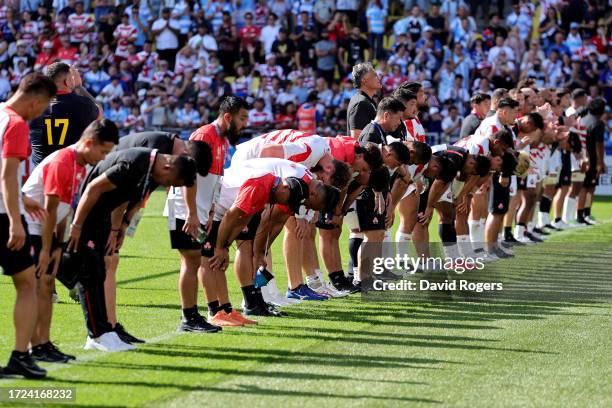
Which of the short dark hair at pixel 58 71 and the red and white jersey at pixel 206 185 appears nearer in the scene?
the red and white jersey at pixel 206 185

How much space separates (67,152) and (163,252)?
789 centimetres

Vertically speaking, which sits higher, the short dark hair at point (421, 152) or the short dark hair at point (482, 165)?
the short dark hair at point (421, 152)

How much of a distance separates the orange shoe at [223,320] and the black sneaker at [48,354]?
185 centimetres

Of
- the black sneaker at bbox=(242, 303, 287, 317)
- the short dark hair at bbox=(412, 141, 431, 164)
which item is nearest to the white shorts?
the short dark hair at bbox=(412, 141, 431, 164)

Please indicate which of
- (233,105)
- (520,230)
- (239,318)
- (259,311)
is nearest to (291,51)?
(520,230)

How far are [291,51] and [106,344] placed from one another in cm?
2167

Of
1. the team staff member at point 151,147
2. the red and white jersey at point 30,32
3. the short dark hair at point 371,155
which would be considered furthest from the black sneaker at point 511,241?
the red and white jersey at point 30,32

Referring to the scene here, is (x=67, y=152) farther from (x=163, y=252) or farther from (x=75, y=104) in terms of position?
(x=163, y=252)

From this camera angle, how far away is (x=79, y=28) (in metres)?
30.8

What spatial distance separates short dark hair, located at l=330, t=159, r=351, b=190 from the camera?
10.5 m

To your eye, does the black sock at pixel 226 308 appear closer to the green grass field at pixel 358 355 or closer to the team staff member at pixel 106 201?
the green grass field at pixel 358 355

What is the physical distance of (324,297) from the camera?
A: 11781 mm

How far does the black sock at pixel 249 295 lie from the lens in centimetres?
1045

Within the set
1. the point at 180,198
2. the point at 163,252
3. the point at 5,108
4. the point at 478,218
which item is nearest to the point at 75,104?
the point at 180,198
